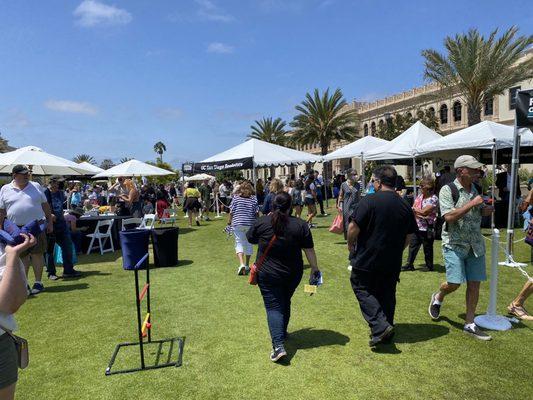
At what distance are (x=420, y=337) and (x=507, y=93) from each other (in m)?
41.9

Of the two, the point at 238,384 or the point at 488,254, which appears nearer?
the point at 238,384

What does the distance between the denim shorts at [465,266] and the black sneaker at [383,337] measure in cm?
95

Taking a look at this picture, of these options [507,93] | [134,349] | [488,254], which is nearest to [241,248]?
[134,349]

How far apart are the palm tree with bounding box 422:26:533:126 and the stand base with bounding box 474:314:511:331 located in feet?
71.7

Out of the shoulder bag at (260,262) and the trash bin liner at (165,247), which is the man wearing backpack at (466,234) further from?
the trash bin liner at (165,247)

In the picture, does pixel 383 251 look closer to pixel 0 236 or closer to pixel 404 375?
pixel 404 375

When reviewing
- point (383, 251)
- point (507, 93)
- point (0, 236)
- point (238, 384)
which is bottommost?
point (238, 384)

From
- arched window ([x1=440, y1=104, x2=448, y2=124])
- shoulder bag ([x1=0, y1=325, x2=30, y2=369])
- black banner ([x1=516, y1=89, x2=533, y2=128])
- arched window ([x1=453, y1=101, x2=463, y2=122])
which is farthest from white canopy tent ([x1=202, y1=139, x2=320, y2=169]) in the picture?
arched window ([x1=440, y1=104, x2=448, y2=124])

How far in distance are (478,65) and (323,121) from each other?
1770cm

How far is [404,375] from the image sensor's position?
3.64m

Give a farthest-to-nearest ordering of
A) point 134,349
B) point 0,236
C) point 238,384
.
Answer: point 134,349 → point 238,384 → point 0,236

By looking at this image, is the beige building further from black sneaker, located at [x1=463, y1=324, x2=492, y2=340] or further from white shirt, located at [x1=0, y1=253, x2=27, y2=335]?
white shirt, located at [x1=0, y1=253, x2=27, y2=335]

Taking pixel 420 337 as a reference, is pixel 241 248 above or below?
above

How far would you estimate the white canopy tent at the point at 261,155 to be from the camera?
49.1 feet
